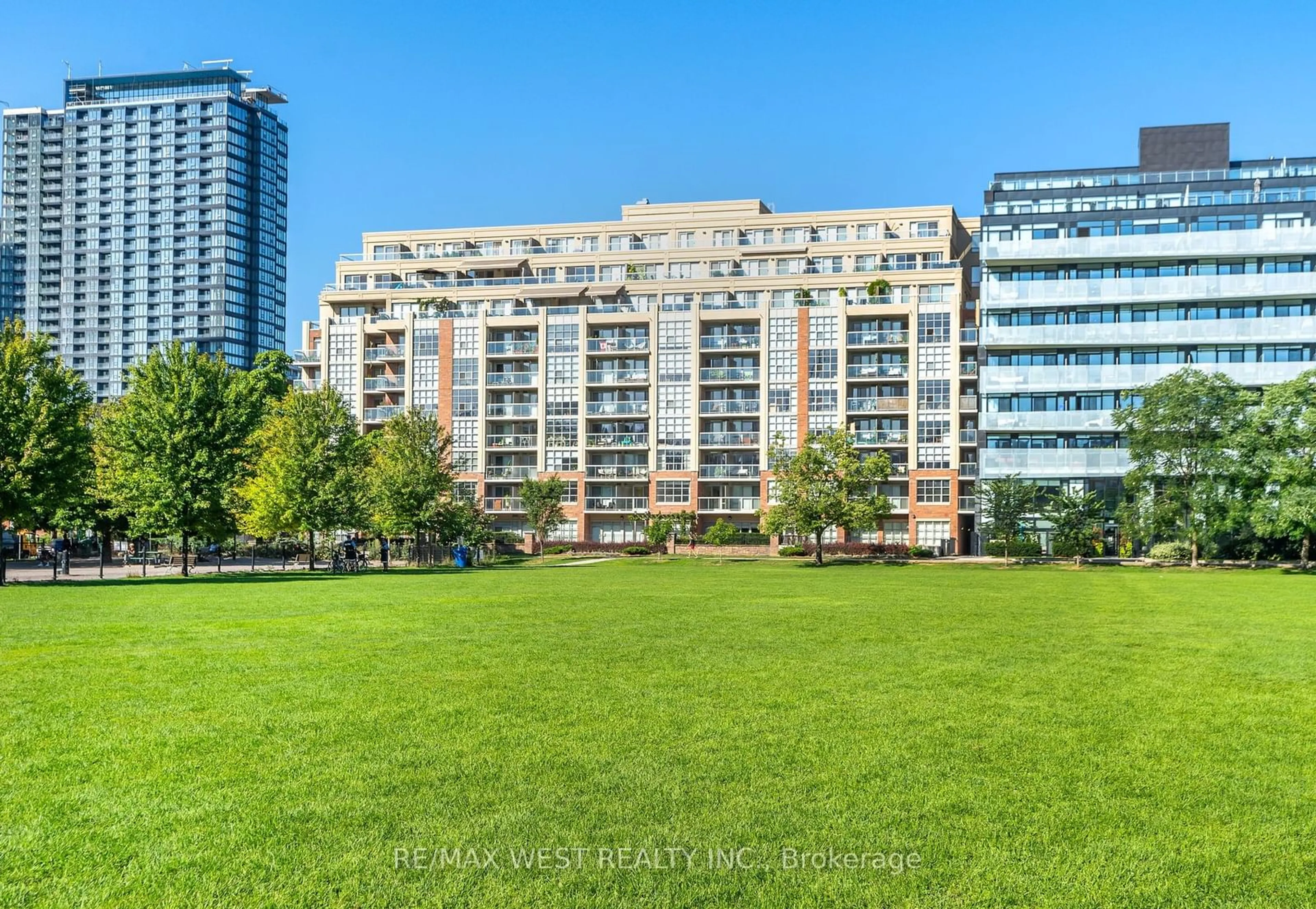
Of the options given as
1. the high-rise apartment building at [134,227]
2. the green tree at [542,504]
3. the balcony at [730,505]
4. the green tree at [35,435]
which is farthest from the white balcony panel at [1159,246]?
the high-rise apartment building at [134,227]

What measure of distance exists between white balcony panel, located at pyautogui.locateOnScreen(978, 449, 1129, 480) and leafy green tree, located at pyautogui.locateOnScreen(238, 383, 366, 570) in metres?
46.7

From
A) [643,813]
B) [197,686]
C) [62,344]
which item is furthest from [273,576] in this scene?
[62,344]

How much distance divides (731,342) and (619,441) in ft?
43.3

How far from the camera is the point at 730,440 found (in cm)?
9650

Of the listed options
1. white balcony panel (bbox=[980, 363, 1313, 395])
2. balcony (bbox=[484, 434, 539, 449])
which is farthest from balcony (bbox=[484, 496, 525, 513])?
white balcony panel (bbox=[980, 363, 1313, 395])

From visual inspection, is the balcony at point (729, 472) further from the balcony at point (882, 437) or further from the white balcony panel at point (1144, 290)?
the white balcony panel at point (1144, 290)

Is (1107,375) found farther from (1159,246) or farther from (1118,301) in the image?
(1159,246)

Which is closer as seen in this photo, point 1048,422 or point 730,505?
Result: point 1048,422

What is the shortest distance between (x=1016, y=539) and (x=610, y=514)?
3737 centimetres

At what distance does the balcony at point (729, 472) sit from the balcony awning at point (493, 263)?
27651mm

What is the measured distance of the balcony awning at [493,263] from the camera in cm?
10725

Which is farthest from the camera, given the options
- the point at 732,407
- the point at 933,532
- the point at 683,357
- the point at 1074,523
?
the point at 683,357

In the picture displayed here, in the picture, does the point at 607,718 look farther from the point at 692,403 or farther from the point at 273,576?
the point at 692,403

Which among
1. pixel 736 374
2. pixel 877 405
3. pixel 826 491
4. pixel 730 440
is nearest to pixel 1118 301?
pixel 877 405
